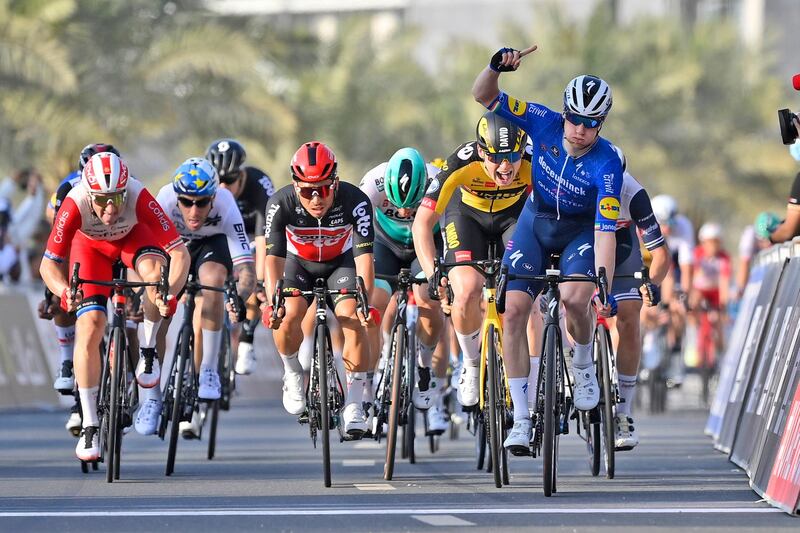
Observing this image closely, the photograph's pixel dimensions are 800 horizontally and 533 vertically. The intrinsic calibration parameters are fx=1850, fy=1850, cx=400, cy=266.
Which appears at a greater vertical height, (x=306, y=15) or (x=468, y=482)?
(x=306, y=15)

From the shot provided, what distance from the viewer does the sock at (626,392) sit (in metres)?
12.6

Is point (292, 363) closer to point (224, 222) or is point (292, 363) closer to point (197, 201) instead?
point (197, 201)

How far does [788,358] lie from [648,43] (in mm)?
35060

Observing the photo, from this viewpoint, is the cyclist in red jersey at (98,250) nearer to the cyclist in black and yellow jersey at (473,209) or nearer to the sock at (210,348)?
the sock at (210,348)

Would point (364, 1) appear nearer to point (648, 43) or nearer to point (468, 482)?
point (648, 43)

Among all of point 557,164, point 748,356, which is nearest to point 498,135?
point 557,164

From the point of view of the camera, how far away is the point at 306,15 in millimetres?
101875

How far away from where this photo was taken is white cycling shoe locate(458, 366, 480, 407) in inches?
486

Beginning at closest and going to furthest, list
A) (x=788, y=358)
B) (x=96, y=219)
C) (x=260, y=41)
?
(x=788, y=358) → (x=96, y=219) → (x=260, y=41)

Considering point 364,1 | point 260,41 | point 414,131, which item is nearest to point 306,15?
point 364,1

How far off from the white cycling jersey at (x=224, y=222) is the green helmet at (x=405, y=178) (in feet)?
5.52

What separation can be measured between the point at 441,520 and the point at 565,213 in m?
2.74

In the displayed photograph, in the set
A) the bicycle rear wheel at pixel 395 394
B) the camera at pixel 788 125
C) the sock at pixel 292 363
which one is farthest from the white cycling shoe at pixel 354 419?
the camera at pixel 788 125

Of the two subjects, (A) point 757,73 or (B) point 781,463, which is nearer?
(B) point 781,463
